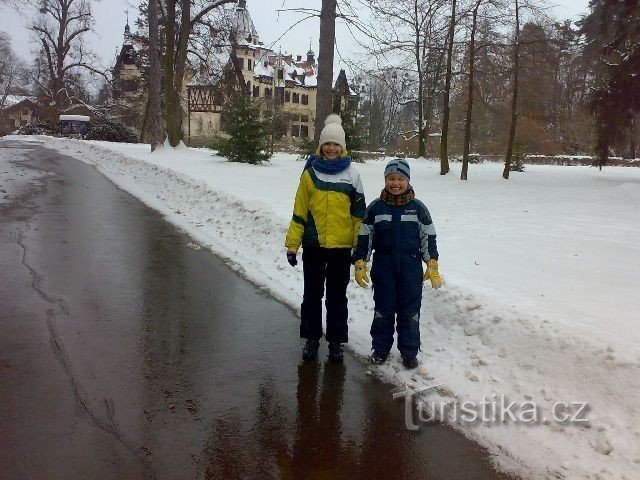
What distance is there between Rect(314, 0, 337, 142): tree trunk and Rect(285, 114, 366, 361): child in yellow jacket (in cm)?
831

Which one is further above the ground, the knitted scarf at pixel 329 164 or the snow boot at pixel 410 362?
the knitted scarf at pixel 329 164

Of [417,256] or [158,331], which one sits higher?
[417,256]

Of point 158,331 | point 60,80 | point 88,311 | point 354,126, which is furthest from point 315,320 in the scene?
point 60,80

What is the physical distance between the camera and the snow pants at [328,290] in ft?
15.4

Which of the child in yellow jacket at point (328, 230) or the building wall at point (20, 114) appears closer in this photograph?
the child in yellow jacket at point (328, 230)

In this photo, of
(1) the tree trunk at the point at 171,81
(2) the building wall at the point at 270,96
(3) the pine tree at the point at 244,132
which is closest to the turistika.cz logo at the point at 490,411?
(3) the pine tree at the point at 244,132

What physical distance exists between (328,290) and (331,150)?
1239 mm

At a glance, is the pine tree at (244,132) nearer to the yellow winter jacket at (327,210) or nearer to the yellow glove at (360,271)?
the yellow winter jacket at (327,210)

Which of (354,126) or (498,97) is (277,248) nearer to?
(354,126)

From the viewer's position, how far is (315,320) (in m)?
4.71

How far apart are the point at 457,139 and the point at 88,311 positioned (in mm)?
44796

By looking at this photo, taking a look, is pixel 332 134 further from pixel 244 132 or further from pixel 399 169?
pixel 244 132

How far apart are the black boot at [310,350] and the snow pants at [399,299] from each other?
1.71 ft

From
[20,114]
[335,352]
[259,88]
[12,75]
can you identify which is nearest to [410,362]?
[335,352]
